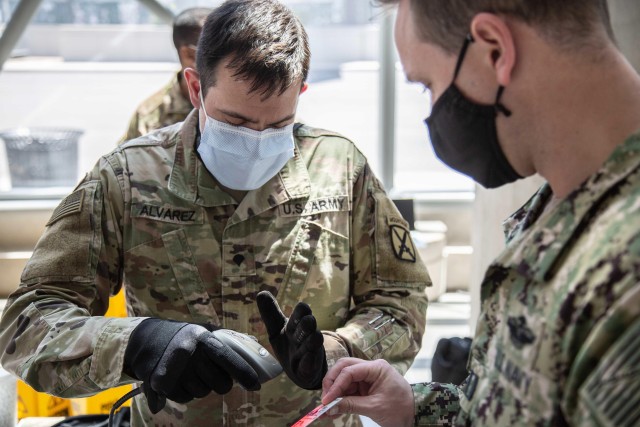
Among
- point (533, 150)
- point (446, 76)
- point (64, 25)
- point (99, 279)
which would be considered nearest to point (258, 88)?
point (99, 279)

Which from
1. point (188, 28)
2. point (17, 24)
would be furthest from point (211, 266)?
point (17, 24)

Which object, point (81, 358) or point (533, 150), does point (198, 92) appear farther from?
point (533, 150)

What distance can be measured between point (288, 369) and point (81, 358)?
42 cm

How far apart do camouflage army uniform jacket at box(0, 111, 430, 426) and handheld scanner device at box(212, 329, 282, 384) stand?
16cm

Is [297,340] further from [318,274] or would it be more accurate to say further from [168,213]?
[168,213]

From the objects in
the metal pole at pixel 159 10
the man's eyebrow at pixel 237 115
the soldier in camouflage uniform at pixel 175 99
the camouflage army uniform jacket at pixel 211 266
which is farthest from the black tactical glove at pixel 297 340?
the metal pole at pixel 159 10

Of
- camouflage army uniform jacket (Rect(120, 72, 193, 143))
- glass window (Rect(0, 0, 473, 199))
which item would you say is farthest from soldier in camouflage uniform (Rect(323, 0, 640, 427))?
glass window (Rect(0, 0, 473, 199))

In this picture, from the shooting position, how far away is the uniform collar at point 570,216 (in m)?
0.96

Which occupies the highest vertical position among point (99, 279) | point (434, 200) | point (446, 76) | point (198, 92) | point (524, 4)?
point (524, 4)

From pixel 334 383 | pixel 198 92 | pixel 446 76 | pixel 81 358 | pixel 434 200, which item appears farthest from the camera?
pixel 434 200

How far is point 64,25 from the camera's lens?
5.86 meters

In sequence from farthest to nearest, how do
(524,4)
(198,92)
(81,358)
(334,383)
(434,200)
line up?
(434,200) < (198,92) < (81,358) < (334,383) < (524,4)

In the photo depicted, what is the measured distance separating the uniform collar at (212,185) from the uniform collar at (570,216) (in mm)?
785

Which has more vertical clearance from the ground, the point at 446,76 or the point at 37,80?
the point at 446,76
